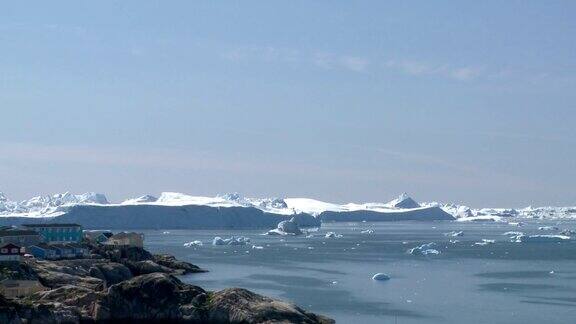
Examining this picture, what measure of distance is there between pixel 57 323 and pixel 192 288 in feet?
15.0

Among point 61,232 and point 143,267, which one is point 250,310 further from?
point 61,232

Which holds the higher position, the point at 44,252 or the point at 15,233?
the point at 15,233

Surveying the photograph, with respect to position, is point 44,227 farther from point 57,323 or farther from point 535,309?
point 535,309

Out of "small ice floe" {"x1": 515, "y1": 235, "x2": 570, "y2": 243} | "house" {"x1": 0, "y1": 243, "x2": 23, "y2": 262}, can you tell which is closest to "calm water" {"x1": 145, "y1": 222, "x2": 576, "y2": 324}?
"small ice floe" {"x1": 515, "y1": 235, "x2": 570, "y2": 243}

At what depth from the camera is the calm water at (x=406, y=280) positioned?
3234 centimetres

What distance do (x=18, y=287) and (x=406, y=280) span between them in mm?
19565

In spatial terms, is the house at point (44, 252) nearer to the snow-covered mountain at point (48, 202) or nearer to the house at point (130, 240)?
the house at point (130, 240)

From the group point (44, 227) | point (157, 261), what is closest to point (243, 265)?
point (157, 261)

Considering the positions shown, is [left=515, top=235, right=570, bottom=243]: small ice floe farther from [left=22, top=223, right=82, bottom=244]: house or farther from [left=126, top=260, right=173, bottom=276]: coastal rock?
[left=126, top=260, right=173, bottom=276]: coastal rock

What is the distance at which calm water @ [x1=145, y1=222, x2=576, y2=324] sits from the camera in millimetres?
32344

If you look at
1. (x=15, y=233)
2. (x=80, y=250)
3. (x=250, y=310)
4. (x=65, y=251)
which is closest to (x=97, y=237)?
(x=15, y=233)

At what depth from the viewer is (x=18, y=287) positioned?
3131 centimetres

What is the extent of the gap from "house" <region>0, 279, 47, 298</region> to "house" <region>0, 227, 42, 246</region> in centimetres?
1234

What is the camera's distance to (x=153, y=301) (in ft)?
95.4
